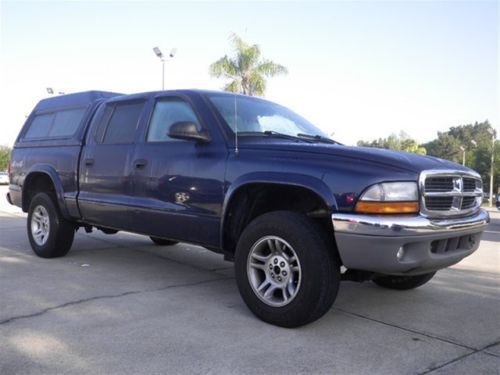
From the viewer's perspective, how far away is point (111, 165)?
5.14 meters

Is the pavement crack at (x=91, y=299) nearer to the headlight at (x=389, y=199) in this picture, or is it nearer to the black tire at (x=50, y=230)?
the black tire at (x=50, y=230)

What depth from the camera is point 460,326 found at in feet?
12.5

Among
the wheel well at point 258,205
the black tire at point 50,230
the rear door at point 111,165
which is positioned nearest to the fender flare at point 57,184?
the black tire at point 50,230

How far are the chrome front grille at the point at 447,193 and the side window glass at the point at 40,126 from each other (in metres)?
4.89

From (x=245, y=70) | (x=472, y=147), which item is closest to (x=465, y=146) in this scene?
(x=472, y=147)

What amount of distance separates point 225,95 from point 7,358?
2.88 m

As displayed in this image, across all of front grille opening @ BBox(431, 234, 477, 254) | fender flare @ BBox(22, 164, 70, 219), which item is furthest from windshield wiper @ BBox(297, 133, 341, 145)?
fender flare @ BBox(22, 164, 70, 219)

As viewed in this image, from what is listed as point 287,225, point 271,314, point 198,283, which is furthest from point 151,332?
point 198,283

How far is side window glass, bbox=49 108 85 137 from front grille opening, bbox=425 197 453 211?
163 inches

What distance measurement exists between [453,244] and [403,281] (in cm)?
118

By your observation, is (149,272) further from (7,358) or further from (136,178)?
(7,358)

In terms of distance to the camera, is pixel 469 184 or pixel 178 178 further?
pixel 178 178

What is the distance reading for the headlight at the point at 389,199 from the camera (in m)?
3.28

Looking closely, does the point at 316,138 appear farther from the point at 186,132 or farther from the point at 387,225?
the point at 387,225
